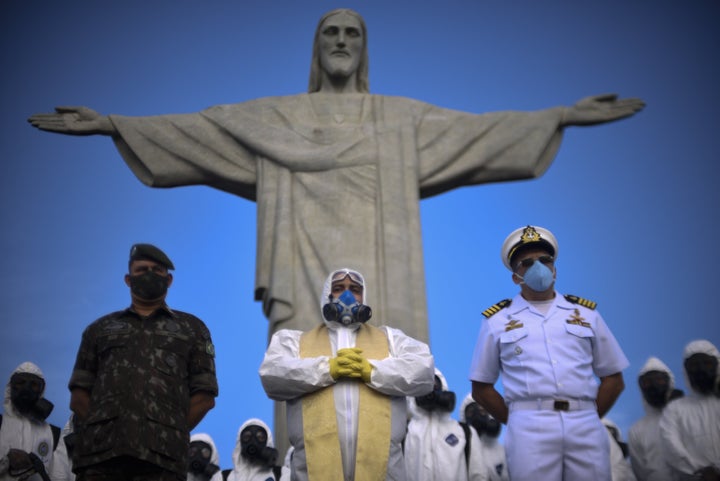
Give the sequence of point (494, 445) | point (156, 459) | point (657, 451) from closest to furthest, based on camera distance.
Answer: point (156, 459) → point (657, 451) → point (494, 445)

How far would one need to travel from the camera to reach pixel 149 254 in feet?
22.6

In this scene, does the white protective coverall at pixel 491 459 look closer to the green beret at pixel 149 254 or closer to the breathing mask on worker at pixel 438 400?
the breathing mask on worker at pixel 438 400

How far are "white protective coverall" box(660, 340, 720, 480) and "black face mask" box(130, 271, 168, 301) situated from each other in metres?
5.21

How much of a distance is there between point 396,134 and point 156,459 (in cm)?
668

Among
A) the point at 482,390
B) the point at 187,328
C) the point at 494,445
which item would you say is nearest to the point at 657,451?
the point at 494,445

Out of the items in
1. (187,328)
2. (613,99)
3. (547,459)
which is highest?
(613,99)

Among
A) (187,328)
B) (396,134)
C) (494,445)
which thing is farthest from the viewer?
(396,134)

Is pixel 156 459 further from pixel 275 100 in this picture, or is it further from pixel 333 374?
pixel 275 100

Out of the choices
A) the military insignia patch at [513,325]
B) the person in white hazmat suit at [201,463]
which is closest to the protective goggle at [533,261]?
the military insignia patch at [513,325]

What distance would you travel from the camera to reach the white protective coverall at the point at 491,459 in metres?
10.3

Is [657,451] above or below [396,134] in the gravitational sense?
below

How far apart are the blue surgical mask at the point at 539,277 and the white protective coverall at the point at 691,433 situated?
3.19 m

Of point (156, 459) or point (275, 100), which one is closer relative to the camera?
point (156, 459)

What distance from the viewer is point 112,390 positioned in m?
6.31
